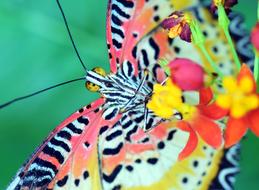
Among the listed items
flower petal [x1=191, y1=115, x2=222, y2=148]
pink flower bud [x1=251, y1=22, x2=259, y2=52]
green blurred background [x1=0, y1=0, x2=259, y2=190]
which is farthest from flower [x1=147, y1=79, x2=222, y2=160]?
green blurred background [x1=0, y1=0, x2=259, y2=190]

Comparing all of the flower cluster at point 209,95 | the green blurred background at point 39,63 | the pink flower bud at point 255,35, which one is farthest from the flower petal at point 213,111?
the green blurred background at point 39,63

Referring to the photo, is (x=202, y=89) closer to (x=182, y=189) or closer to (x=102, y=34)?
(x=182, y=189)

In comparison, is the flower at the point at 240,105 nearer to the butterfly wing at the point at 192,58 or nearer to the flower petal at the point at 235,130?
the flower petal at the point at 235,130

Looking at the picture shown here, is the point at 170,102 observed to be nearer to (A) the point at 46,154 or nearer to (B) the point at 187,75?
(B) the point at 187,75

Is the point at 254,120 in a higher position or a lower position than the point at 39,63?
lower

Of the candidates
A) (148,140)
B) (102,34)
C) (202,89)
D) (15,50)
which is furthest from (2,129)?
(202,89)

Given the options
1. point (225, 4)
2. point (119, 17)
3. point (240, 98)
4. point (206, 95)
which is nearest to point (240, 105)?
point (240, 98)
